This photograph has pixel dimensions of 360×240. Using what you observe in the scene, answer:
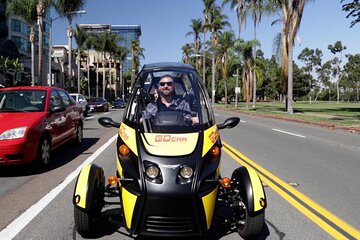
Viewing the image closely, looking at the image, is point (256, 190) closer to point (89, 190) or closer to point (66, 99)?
point (89, 190)

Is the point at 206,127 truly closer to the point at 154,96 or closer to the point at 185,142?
the point at 185,142

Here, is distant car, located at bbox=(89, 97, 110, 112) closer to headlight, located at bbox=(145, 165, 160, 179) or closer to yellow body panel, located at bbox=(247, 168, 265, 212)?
yellow body panel, located at bbox=(247, 168, 265, 212)

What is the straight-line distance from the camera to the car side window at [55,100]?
959cm

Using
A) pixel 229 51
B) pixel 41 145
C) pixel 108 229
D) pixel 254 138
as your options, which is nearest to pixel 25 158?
pixel 41 145

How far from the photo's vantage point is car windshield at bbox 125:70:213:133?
4680mm

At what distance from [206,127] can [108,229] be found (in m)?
1.62

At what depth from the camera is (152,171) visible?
403 cm

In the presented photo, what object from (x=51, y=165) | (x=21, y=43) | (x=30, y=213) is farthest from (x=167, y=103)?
(x=21, y=43)

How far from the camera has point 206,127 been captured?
4582mm

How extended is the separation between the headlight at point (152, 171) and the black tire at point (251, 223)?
104 cm

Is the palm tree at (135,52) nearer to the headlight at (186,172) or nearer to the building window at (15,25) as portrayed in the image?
the building window at (15,25)

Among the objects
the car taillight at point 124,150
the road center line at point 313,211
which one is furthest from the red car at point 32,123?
the road center line at point 313,211

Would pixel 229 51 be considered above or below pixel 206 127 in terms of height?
above

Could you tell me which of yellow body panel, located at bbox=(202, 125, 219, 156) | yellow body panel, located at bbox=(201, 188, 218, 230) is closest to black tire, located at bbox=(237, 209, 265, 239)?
yellow body panel, located at bbox=(201, 188, 218, 230)
